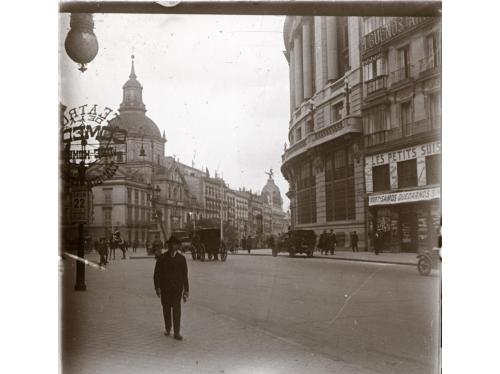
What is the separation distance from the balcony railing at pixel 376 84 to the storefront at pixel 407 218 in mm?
1045

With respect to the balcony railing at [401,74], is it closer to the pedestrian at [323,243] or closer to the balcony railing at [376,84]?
the balcony railing at [376,84]

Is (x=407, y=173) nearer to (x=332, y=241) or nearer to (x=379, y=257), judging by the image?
(x=379, y=257)

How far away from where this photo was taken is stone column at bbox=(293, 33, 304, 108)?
459 centimetres

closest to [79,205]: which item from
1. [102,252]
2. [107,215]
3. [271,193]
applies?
[107,215]

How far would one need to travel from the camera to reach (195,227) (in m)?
4.61

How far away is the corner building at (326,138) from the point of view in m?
4.66

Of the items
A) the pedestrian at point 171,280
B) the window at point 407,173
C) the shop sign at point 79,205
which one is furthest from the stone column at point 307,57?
the shop sign at point 79,205

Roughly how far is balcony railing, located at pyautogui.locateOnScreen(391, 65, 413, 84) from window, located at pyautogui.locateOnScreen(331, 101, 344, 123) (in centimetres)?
56

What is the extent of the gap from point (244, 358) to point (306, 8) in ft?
10.4

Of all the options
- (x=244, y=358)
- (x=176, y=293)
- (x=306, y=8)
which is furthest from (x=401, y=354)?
(x=306, y=8)

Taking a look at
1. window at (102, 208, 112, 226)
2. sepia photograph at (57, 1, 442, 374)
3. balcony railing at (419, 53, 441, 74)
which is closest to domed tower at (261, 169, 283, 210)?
sepia photograph at (57, 1, 442, 374)

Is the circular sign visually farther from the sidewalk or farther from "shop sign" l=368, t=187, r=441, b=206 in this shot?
"shop sign" l=368, t=187, r=441, b=206

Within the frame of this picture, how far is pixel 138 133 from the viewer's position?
4.65m

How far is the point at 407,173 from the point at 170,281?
2.48 meters
